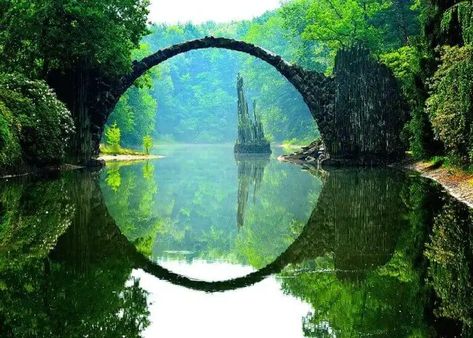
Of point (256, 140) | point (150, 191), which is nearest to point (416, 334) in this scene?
point (150, 191)

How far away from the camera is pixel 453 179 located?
18.5 m

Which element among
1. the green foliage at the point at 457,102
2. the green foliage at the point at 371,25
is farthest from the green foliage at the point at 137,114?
the green foliage at the point at 457,102

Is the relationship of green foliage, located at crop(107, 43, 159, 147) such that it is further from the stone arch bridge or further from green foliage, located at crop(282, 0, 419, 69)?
the stone arch bridge

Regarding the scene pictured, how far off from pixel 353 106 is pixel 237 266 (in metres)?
21.5

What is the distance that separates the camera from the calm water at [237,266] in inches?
244

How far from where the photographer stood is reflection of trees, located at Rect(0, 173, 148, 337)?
19.9ft

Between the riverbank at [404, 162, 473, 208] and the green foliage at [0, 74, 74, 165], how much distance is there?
1317 cm

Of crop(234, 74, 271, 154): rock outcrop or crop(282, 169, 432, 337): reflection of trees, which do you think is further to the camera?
crop(234, 74, 271, 154): rock outcrop

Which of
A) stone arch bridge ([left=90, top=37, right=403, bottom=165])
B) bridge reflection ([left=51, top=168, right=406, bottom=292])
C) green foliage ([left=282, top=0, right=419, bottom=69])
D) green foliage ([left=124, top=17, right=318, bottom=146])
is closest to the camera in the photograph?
bridge reflection ([left=51, top=168, right=406, bottom=292])

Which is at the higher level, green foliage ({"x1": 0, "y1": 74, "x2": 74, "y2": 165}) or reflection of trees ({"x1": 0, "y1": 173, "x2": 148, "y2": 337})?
green foliage ({"x1": 0, "y1": 74, "x2": 74, "y2": 165})

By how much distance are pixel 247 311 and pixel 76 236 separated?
498 centimetres

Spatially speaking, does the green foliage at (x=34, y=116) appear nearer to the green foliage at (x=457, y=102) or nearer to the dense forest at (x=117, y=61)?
the dense forest at (x=117, y=61)

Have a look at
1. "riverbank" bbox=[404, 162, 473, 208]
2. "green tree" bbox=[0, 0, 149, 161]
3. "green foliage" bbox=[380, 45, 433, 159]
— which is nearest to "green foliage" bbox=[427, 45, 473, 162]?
"riverbank" bbox=[404, 162, 473, 208]

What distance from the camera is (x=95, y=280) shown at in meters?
7.87
